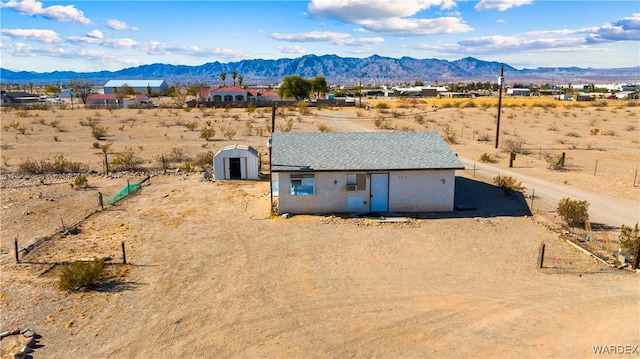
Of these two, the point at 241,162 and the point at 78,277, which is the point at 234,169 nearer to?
the point at 241,162

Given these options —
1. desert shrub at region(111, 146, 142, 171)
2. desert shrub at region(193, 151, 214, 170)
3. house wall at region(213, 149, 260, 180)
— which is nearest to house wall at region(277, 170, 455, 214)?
house wall at region(213, 149, 260, 180)

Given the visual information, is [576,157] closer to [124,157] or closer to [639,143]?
[639,143]

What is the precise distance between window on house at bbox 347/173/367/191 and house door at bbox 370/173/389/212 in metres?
0.38

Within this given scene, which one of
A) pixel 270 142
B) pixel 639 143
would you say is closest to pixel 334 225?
pixel 270 142

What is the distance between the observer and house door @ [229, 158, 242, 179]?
26.6 metres

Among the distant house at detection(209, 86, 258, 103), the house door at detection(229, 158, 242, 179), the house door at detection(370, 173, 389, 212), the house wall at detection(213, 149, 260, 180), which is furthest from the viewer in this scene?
the distant house at detection(209, 86, 258, 103)

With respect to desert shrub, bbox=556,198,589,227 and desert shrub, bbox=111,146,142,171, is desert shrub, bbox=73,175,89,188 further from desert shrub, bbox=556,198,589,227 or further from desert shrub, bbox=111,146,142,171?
desert shrub, bbox=556,198,589,227

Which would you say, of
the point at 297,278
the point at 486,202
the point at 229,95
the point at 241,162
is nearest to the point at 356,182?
the point at 486,202

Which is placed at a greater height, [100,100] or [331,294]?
[100,100]

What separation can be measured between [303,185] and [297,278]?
21.0ft

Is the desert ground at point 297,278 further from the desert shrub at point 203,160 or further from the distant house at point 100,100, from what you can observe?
the distant house at point 100,100

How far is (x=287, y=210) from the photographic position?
19891mm

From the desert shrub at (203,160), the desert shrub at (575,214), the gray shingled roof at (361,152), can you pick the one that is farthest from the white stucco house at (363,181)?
the desert shrub at (203,160)

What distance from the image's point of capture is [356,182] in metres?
19.9
